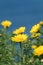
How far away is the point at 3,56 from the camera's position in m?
2.61

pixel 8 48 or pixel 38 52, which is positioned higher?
pixel 8 48

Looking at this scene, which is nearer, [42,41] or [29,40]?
[42,41]

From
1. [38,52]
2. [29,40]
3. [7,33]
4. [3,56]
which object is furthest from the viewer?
[7,33]

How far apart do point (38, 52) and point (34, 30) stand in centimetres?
30

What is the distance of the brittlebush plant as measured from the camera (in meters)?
1.80

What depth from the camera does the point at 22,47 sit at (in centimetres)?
205

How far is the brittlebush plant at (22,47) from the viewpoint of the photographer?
180cm

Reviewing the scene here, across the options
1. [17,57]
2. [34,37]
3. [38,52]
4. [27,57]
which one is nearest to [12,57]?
[17,57]

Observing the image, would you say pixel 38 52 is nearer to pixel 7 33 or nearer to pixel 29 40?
pixel 29 40

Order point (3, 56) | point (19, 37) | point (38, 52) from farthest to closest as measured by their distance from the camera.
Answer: point (3, 56) < point (19, 37) < point (38, 52)

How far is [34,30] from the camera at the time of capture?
1.90 meters

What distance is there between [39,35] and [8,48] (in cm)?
79

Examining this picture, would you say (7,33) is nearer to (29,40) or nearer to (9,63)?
(9,63)

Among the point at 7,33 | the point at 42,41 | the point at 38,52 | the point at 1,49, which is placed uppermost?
the point at 7,33
